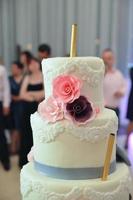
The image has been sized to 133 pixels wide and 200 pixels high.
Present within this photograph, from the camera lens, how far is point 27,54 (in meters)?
5.21

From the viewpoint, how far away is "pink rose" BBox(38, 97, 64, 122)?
6.17 ft

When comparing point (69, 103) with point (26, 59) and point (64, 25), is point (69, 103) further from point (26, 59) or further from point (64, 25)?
point (64, 25)

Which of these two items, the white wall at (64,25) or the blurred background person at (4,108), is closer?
the blurred background person at (4,108)

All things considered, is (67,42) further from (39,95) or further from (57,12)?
(39,95)

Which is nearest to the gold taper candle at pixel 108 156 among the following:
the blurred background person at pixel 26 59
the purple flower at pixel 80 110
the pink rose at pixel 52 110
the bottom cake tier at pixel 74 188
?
the bottom cake tier at pixel 74 188

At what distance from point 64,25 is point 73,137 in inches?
182

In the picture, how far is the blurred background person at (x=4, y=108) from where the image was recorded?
4539 millimetres

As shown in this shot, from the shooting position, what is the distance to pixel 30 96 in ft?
15.1

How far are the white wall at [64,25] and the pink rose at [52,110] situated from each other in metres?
4.36

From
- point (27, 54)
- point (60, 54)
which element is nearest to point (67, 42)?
point (60, 54)

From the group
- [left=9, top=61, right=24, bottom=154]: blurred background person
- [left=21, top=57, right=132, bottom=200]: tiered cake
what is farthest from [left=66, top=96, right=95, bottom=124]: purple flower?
[left=9, top=61, right=24, bottom=154]: blurred background person

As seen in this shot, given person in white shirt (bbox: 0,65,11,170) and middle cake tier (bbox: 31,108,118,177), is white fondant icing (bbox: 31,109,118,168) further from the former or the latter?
person in white shirt (bbox: 0,65,11,170)

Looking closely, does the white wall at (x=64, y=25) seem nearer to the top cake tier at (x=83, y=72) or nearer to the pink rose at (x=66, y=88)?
the top cake tier at (x=83, y=72)

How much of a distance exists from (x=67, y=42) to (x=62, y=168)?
14.9 ft
